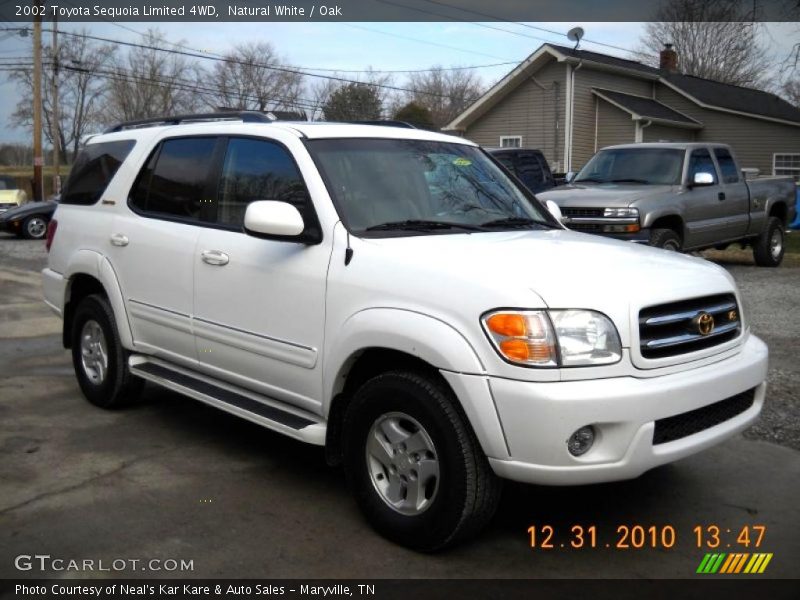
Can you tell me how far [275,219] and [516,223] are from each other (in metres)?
1.42

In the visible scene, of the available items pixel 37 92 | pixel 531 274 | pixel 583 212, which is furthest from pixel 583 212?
pixel 37 92

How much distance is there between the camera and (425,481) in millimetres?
3699

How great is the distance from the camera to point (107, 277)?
574 cm

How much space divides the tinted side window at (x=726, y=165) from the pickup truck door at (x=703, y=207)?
1.08ft

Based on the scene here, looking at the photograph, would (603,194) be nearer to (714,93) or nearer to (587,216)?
(587,216)

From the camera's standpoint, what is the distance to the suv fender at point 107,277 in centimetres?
565

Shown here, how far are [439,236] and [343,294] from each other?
591 millimetres

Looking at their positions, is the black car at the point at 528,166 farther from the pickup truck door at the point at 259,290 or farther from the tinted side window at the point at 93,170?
the pickup truck door at the point at 259,290

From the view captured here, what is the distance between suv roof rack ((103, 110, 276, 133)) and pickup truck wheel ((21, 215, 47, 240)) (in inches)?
648

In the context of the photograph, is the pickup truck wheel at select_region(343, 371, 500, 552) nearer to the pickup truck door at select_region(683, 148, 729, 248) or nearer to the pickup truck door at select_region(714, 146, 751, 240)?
the pickup truck door at select_region(683, 148, 729, 248)

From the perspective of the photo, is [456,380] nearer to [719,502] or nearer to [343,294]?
[343,294]

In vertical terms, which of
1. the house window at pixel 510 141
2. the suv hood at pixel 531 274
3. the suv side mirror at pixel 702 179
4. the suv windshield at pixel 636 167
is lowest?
the suv hood at pixel 531 274

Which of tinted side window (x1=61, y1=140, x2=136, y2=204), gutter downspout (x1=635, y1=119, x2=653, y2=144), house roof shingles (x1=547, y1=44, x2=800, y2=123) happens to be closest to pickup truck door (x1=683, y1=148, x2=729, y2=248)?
tinted side window (x1=61, y1=140, x2=136, y2=204)

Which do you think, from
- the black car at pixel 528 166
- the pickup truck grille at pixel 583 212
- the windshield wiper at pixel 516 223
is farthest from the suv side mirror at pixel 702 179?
the windshield wiper at pixel 516 223
